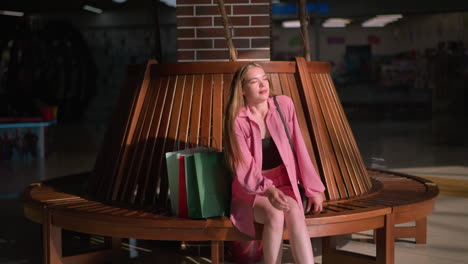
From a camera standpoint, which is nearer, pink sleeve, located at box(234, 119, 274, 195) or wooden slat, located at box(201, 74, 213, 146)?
pink sleeve, located at box(234, 119, 274, 195)

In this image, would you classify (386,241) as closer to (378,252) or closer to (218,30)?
(378,252)

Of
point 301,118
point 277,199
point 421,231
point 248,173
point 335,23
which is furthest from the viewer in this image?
point 335,23

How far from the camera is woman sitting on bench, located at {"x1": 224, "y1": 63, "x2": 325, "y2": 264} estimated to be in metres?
2.92

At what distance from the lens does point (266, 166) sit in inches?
125

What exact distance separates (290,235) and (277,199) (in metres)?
0.21

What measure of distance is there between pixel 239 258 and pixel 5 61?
1873 centimetres

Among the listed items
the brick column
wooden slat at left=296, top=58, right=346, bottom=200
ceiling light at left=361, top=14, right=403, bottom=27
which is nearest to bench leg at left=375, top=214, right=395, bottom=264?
wooden slat at left=296, top=58, right=346, bottom=200

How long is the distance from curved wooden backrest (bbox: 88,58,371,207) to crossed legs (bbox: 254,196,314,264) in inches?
26.5

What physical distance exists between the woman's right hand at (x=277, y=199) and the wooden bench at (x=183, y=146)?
1.24 ft

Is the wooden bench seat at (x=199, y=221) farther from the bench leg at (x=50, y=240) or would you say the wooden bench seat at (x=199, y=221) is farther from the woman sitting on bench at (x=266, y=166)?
the woman sitting on bench at (x=266, y=166)

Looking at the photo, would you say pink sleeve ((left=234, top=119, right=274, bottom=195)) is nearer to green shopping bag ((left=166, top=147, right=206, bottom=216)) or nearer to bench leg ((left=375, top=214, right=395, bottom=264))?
green shopping bag ((left=166, top=147, right=206, bottom=216))

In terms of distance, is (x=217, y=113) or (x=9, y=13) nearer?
(x=217, y=113)

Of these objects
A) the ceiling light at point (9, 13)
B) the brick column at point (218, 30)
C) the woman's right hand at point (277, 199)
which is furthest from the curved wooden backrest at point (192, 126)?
the ceiling light at point (9, 13)

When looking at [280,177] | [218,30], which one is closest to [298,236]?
[280,177]
